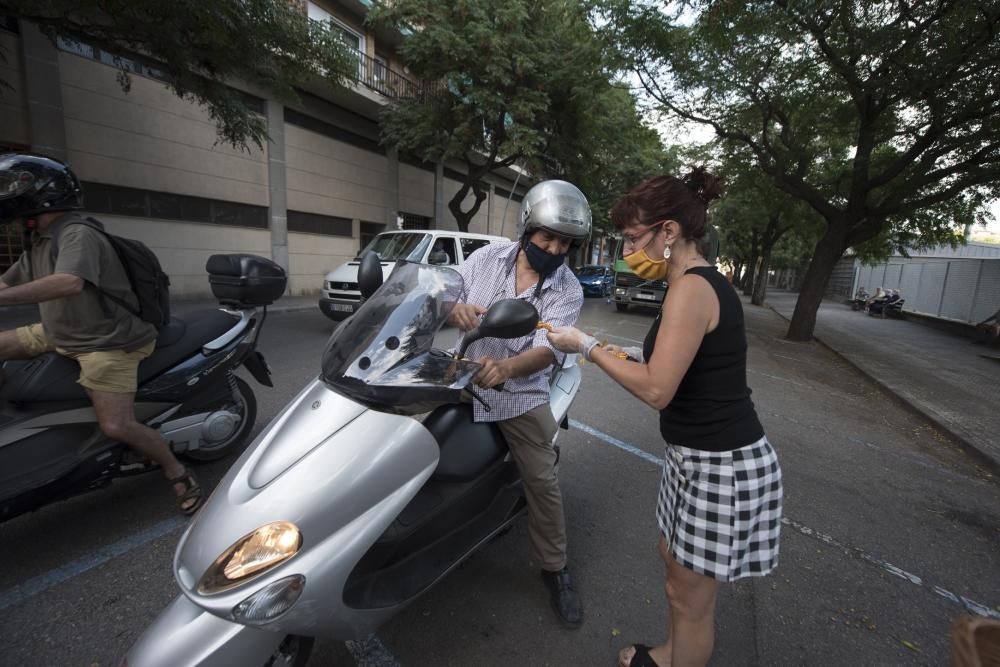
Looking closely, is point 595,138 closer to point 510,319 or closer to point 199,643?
point 510,319

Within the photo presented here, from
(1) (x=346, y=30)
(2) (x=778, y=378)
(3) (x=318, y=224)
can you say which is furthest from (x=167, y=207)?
(2) (x=778, y=378)

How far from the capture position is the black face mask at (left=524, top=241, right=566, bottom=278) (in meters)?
1.86

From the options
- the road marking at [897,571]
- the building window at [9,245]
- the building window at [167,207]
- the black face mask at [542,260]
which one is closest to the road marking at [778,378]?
the road marking at [897,571]

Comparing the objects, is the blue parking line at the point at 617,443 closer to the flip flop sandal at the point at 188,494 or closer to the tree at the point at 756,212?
the tree at the point at 756,212

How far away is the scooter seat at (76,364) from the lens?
2.03m

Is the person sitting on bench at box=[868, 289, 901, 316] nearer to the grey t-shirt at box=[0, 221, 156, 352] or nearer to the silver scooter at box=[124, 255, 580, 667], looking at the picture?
the silver scooter at box=[124, 255, 580, 667]

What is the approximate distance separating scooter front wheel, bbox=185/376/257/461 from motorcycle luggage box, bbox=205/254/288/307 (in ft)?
1.80

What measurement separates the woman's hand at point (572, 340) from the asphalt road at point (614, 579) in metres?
1.25

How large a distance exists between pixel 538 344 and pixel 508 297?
0.90 feet

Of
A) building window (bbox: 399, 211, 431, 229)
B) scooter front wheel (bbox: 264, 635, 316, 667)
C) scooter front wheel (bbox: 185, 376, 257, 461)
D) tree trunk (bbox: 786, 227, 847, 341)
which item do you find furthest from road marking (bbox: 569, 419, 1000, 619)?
building window (bbox: 399, 211, 431, 229)

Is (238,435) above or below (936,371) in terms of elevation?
above

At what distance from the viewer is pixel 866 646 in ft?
6.24

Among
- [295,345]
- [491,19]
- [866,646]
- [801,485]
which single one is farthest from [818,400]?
[491,19]

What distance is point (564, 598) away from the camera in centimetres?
194
